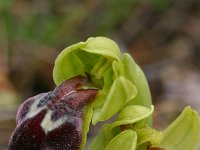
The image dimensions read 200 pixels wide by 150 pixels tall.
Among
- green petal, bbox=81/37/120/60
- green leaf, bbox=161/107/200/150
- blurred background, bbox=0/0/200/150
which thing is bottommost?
blurred background, bbox=0/0/200/150

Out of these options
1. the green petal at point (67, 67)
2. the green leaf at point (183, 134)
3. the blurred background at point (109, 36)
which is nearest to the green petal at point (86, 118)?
the green petal at point (67, 67)

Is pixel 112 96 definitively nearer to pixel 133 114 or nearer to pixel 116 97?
pixel 116 97

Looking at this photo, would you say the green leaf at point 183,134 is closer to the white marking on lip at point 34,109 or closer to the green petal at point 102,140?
the green petal at point 102,140

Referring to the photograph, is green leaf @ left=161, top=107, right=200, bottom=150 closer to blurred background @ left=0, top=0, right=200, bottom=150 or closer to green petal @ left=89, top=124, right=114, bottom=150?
green petal @ left=89, top=124, right=114, bottom=150

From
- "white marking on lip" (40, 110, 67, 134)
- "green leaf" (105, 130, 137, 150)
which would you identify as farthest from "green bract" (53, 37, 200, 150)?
"white marking on lip" (40, 110, 67, 134)

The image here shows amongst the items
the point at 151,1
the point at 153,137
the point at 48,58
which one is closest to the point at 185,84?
the point at 151,1
